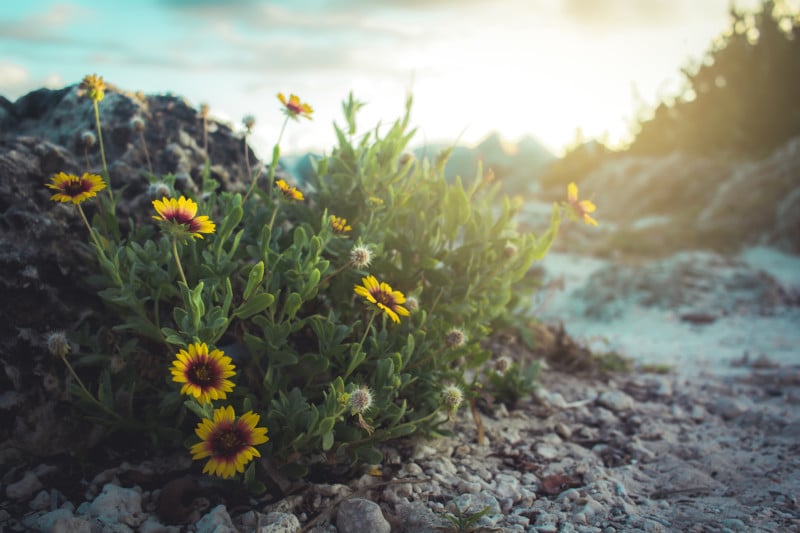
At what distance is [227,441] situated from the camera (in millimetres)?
1770

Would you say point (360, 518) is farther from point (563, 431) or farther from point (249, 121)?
point (249, 121)

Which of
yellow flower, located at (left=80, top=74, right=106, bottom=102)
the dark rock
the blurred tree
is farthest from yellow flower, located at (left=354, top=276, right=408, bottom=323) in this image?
the blurred tree

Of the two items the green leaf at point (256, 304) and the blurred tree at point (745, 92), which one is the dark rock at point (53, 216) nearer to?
the green leaf at point (256, 304)

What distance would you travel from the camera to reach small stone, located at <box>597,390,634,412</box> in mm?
3273

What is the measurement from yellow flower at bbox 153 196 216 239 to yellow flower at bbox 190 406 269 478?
0.54m

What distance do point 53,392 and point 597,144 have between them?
18.5 metres

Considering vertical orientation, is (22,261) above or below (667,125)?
below

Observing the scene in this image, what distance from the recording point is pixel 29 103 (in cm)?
314

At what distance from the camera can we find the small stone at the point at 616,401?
3273mm

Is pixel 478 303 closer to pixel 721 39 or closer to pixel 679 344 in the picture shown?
pixel 679 344

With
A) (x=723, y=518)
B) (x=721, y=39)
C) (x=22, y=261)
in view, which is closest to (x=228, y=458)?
(x=22, y=261)

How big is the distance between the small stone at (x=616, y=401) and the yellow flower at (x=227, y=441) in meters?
2.19

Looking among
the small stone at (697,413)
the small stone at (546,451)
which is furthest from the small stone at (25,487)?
the small stone at (697,413)

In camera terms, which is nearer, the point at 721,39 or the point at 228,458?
the point at 228,458
